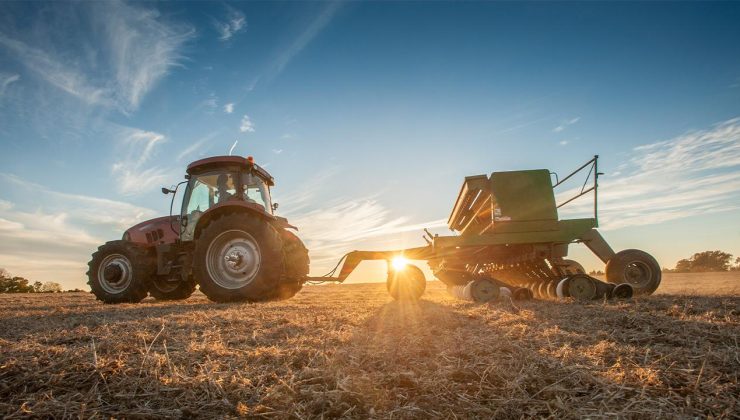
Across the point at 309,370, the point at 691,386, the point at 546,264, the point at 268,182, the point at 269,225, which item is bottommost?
Result: the point at 691,386

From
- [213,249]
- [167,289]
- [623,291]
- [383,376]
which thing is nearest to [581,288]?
[623,291]

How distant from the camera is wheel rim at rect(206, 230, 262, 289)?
21.1ft

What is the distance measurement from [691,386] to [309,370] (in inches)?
67.4

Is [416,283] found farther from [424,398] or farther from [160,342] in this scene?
[424,398]

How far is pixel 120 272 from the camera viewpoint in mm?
7289

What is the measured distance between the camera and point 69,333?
2.90m

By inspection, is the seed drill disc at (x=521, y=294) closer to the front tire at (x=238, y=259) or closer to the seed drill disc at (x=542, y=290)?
the seed drill disc at (x=542, y=290)

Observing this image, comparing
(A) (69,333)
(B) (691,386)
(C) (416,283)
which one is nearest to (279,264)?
(C) (416,283)

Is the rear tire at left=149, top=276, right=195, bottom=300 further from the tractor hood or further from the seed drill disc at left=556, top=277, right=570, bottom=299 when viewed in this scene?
the seed drill disc at left=556, top=277, right=570, bottom=299

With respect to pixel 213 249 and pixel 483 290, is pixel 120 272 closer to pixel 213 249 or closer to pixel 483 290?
pixel 213 249

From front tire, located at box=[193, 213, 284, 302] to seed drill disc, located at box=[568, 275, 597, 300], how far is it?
4.92 m

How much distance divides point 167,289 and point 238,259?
304 centimetres

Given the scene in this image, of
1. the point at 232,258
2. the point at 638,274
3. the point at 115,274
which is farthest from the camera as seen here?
the point at 115,274

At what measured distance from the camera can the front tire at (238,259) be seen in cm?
613
